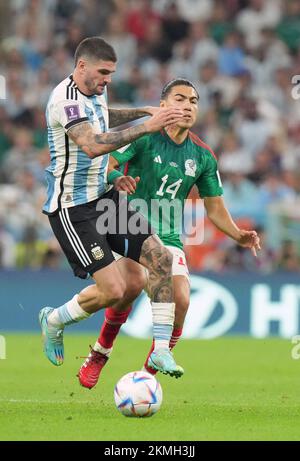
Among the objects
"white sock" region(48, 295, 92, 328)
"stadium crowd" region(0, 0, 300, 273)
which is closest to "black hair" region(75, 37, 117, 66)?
"white sock" region(48, 295, 92, 328)

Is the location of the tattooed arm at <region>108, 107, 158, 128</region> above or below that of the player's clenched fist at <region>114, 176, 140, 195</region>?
above

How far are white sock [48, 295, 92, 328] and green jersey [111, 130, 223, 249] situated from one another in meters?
1.04

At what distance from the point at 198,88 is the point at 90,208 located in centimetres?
1056

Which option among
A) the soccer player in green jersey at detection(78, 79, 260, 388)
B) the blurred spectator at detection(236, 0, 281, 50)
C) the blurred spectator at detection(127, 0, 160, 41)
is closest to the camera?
the soccer player in green jersey at detection(78, 79, 260, 388)

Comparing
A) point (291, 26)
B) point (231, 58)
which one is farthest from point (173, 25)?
point (291, 26)

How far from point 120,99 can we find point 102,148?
1124cm

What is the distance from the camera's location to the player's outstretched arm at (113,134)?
7977 mm

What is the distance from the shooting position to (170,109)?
8000 mm

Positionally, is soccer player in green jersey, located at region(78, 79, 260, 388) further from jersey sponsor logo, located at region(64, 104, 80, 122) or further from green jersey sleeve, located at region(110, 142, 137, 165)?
jersey sponsor logo, located at region(64, 104, 80, 122)

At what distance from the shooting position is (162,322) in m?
8.36

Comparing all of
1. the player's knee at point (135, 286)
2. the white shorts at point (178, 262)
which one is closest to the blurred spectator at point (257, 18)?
the white shorts at point (178, 262)

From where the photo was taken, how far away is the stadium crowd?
16.1m

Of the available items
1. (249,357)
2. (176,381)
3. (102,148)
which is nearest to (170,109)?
(102,148)

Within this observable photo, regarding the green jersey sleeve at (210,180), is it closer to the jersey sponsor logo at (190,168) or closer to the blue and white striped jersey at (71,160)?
the jersey sponsor logo at (190,168)
